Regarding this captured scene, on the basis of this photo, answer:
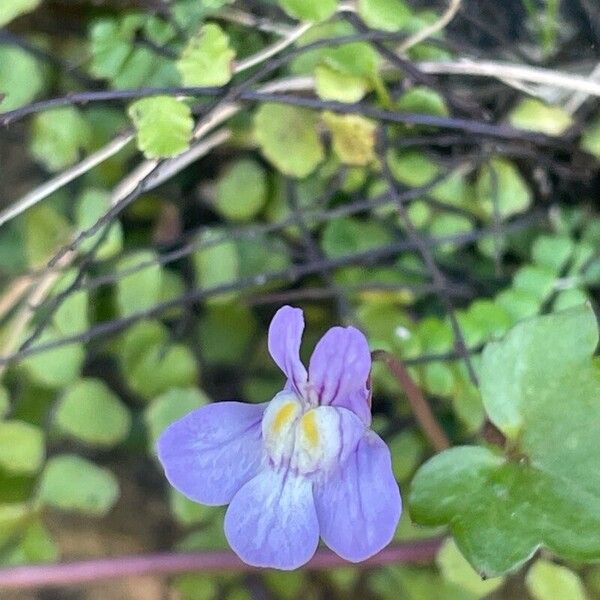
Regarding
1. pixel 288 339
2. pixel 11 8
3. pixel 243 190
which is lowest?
pixel 243 190

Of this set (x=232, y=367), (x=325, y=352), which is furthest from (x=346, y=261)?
(x=325, y=352)

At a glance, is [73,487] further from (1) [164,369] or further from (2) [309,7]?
(2) [309,7]

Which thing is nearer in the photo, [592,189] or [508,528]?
[508,528]

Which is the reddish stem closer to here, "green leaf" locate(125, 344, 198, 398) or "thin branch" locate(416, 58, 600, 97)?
"green leaf" locate(125, 344, 198, 398)

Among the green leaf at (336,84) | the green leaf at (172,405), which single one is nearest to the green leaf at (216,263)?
the green leaf at (172,405)

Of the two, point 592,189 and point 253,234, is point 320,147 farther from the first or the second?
point 592,189

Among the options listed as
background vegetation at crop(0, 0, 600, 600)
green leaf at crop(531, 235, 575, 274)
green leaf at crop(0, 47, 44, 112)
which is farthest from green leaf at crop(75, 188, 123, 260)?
green leaf at crop(531, 235, 575, 274)

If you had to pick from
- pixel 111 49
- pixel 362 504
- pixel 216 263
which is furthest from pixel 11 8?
pixel 362 504
